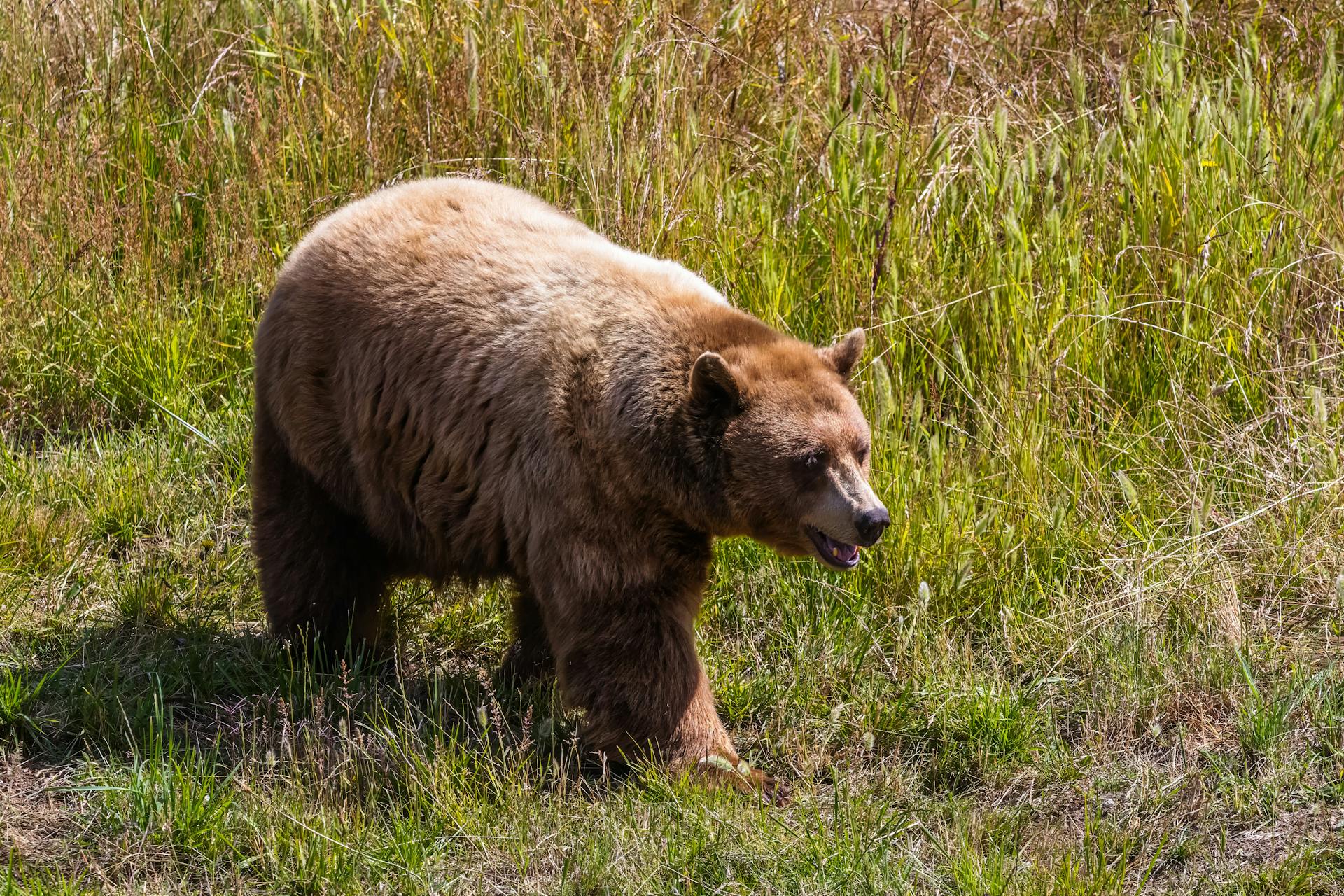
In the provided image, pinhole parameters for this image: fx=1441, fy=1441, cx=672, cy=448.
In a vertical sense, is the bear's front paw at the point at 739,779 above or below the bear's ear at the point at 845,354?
below

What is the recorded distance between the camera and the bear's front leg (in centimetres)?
414

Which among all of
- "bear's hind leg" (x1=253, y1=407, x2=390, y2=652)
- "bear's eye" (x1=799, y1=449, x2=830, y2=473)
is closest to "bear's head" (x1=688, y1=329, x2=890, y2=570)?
"bear's eye" (x1=799, y1=449, x2=830, y2=473)

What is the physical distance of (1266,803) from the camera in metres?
3.94

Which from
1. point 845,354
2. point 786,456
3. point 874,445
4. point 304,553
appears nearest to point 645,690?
point 786,456

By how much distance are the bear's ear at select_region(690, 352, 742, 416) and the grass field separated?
104 cm

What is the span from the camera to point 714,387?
408cm

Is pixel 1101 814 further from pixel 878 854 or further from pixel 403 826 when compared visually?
pixel 403 826

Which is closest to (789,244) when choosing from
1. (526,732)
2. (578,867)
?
(526,732)

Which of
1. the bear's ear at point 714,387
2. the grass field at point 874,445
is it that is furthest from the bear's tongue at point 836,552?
the grass field at point 874,445

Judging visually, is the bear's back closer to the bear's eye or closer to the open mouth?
the bear's eye

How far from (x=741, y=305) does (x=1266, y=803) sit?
2.78 m

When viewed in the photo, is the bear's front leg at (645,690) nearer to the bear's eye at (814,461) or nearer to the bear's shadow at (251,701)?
the bear's shadow at (251,701)

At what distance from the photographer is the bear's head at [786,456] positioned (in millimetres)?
4062

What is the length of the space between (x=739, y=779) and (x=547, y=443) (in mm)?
1114
